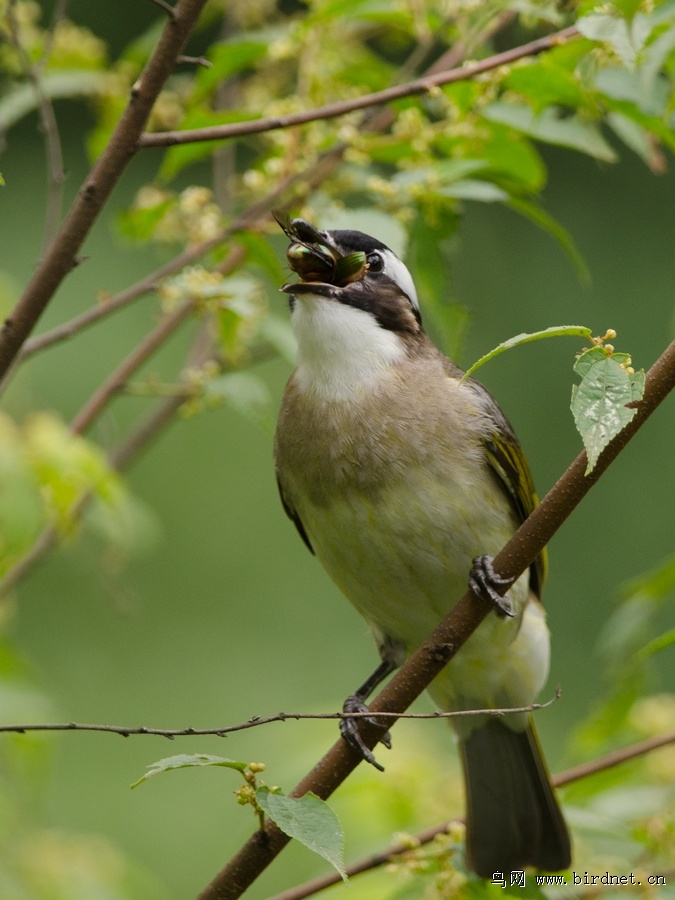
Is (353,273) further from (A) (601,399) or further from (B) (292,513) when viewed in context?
(A) (601,399)

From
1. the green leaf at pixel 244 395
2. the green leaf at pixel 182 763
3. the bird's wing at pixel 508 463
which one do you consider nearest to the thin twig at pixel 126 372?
the green leaf at pixel 244 395

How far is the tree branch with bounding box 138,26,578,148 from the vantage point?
2.38 meters

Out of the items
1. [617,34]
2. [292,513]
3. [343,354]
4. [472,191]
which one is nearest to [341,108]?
[472,191]

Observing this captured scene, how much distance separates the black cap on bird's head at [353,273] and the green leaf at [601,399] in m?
1.03

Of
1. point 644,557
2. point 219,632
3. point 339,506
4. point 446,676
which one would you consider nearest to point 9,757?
point 339,506

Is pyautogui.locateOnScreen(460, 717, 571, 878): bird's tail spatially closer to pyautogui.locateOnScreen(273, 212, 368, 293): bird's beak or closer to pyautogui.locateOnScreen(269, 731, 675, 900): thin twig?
pyautogui.locateOnScreen(269, 731, 675, 900): thin twig

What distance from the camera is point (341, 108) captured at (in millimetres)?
2582

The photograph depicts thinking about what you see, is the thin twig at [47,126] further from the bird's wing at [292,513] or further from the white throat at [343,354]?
the bird's wing at [292,513]

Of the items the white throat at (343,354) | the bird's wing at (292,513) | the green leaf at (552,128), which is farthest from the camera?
the bird's wing at (292,513)

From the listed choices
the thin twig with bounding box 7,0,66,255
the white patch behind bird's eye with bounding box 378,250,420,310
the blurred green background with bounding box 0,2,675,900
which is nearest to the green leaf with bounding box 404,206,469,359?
the white patch behind bird's eye with bounding box 378,250,420,310

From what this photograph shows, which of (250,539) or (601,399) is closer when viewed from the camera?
(601,399)

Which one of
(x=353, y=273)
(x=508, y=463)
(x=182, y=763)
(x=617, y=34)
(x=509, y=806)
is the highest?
(x=617, y=34)

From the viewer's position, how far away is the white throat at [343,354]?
10.7 ft

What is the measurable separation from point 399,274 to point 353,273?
0.37m
